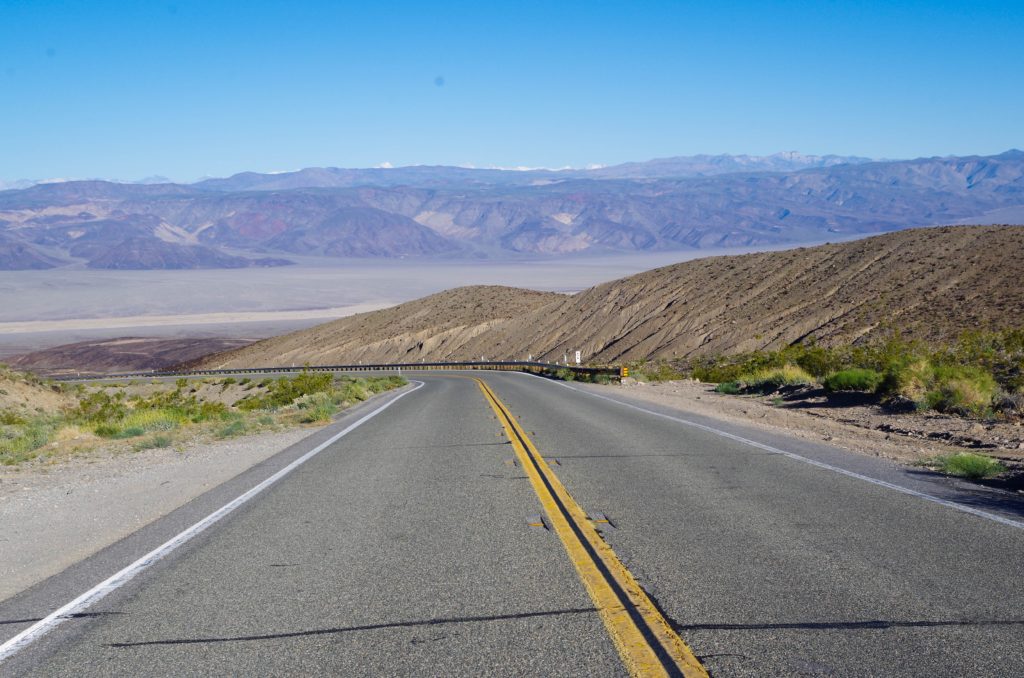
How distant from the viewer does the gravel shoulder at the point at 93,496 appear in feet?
26.2

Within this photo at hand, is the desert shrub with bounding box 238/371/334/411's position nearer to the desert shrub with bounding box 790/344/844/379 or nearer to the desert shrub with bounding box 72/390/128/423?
the desert shrub with bounding box 72/390/128/423

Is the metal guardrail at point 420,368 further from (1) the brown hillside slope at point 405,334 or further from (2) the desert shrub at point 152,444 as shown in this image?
(2) the desert shrub at point 152,444

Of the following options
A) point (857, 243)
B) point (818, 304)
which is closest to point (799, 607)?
point (818, 304)

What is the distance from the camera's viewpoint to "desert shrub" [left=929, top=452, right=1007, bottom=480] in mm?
10551

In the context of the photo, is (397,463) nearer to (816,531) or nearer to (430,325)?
(816,531)

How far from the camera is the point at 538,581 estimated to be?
6492 mm

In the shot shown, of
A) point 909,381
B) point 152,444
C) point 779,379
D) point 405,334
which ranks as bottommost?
point 152,444

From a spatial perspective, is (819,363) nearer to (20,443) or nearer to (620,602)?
(20,443)

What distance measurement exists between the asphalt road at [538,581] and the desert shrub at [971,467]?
0.66 metres

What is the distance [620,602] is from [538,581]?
761mm

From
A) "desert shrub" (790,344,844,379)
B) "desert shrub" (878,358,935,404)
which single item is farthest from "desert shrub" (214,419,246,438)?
"desert shrub" (790,344,844,379)

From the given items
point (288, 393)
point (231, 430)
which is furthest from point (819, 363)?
point (288, 393)

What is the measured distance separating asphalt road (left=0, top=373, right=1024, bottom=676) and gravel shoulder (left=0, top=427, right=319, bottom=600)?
0.40 meters

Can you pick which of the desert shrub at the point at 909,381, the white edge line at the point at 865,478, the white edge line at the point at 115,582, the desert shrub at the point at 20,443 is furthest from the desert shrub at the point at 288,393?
the white edge line at the point at 115,582
